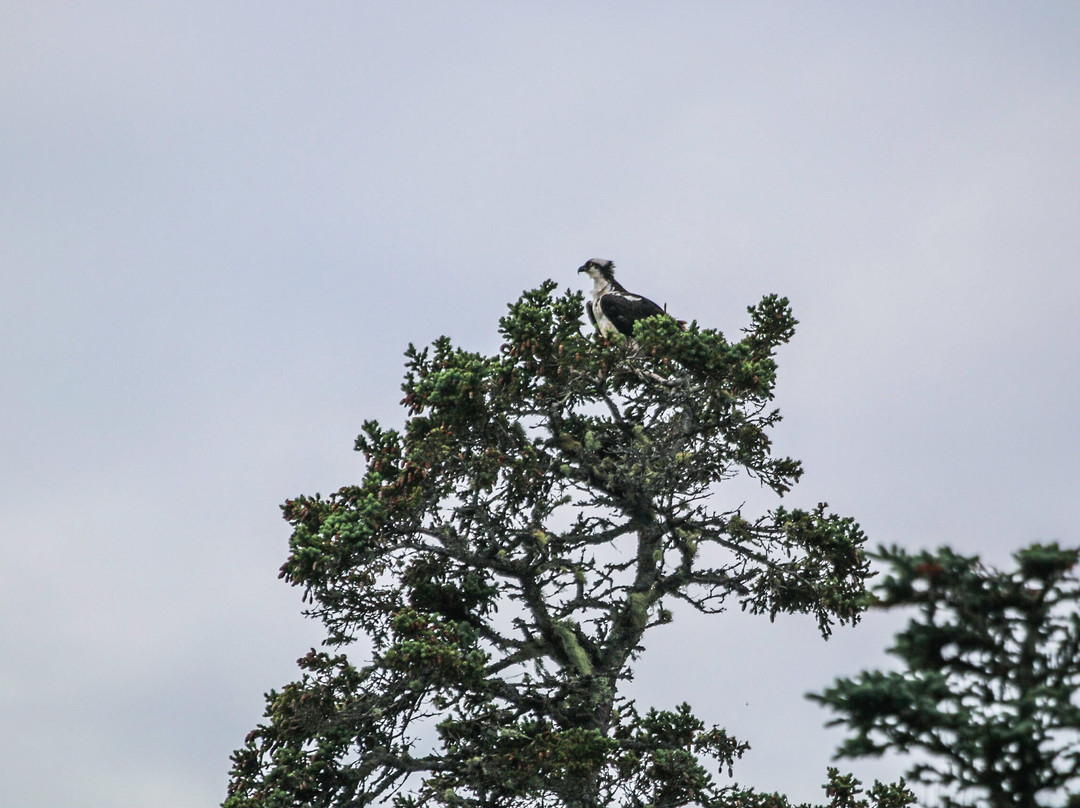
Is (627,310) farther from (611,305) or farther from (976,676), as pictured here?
(976,676)

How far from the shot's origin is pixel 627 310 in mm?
17641

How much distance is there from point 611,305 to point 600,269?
66.0 inches

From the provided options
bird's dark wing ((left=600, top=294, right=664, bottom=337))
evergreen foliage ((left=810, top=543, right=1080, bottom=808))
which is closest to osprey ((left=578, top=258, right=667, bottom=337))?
bird's dark wing ((left=600, top=294, right=664, bottom=337))

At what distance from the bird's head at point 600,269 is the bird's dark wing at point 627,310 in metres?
1.35

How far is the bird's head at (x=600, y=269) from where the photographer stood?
63.5 ft

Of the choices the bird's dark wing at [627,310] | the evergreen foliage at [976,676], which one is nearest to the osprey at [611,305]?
the bird's dark wing at [627,310]

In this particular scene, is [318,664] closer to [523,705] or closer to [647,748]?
[523,705]

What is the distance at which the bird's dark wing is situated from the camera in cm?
1748

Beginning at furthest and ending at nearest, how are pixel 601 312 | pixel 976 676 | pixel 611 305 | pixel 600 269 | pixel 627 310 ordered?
pixel 600 269, pixel 601 312, pixel 611 305, pixel 627 310, pixel 976 676

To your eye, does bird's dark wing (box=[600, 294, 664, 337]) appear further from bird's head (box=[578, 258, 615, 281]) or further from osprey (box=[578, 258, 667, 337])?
bird's head (box=[578, 258, 615, 281])

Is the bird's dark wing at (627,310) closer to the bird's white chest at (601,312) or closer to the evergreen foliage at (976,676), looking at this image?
the bird's white chest at (601,312)

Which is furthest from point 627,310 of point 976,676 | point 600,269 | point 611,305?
Answer: point 976,676

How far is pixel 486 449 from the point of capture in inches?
538

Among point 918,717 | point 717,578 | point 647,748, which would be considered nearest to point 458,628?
point 647,748
